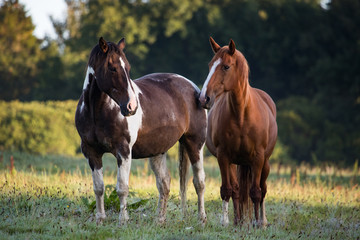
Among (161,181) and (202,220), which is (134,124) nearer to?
(161,181)

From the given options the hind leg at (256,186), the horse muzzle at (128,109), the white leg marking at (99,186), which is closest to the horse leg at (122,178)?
the white leg marking at (99,186)

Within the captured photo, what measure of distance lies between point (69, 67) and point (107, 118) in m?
24.8

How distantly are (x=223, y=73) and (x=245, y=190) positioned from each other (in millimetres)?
2037

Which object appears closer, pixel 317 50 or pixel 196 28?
pixel 317 50

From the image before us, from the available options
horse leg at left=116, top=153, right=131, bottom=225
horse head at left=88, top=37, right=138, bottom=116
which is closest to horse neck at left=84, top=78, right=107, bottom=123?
horse head at left=88, top=37, right=138, bottom=116

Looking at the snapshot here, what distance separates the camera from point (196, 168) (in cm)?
731

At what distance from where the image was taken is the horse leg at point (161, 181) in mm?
6955

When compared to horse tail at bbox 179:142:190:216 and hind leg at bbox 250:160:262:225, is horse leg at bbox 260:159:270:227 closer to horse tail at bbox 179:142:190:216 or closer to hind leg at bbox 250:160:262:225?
hind leg at bbox 250:160:262:225

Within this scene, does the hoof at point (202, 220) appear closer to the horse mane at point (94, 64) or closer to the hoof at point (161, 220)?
the hoof at point (161, 220)

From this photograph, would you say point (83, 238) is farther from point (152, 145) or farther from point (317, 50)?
point (317, 50)

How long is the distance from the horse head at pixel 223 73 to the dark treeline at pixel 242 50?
743 inches

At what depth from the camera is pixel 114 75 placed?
574 centimetres

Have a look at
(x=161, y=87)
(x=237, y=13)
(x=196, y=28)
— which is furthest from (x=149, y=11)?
(x=161, y=87)

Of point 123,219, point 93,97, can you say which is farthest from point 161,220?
point 93,97
